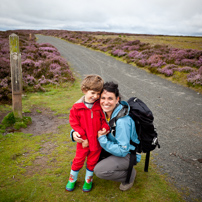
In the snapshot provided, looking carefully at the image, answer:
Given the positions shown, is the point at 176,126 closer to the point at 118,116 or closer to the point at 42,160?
the point at 118,116

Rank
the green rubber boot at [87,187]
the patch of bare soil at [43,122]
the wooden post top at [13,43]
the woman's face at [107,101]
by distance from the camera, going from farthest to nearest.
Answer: the patch of bare soil at [43,122] < the wooden post top at [13,43] < the green rubber boot at [87,187] < the woman's face at [107,101]

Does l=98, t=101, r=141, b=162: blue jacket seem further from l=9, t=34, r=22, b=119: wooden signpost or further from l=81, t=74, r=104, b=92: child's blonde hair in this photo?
l=9, t=34, r=22, b=119: wooden signpost

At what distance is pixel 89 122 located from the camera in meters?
2.87

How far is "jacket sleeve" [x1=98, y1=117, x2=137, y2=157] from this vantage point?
105 inches

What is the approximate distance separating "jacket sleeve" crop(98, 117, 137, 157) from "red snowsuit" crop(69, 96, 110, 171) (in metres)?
0.22

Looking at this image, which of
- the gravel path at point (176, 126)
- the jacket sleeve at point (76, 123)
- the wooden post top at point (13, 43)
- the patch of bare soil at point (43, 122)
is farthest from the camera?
the patch of bare soil at point (43, 122)

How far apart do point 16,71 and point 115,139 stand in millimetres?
3901

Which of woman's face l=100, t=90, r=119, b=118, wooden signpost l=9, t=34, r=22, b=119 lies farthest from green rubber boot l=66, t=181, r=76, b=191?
wooden signpost l=9, t=34, r=22, b=119

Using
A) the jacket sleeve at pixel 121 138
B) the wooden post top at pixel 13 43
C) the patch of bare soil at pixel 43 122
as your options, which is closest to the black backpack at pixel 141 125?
the jacket sleeve at pixel 121 138

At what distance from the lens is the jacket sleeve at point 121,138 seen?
2.66 meters

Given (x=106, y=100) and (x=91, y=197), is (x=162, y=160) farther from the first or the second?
(x=106, y=100)

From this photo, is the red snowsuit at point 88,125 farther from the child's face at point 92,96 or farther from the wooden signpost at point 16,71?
the wooden signpost at point 16,71

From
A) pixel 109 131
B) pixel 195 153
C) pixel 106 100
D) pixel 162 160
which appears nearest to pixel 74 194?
pixel 109 131

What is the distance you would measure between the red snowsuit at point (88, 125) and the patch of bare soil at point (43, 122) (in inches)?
103
